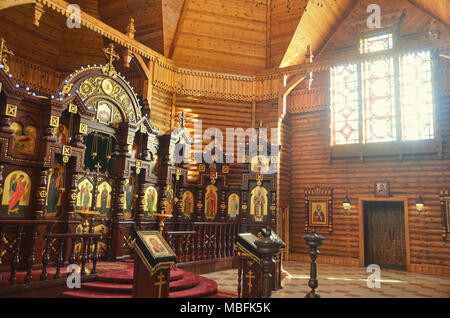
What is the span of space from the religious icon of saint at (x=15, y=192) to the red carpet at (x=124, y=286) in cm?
197

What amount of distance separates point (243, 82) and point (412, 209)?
7.43 m

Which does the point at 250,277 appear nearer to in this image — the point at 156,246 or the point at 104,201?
the point at 156,246

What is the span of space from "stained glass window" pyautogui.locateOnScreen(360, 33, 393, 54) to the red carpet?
430 inches

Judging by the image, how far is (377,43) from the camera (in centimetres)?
1323

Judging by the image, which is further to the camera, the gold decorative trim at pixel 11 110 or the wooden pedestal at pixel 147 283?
the gold decorative trim at pixel 11 110

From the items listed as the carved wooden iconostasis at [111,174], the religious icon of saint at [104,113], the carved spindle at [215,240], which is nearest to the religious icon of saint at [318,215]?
the carved wooden iconostasis at [111,174]

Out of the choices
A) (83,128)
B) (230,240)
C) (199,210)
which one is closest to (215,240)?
(230,240)

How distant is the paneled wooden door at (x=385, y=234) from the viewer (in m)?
11.9

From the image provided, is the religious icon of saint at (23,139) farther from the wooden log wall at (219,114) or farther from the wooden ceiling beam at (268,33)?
the wooden ceiling beam at (268,33)

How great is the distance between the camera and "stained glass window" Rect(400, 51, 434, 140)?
38.9ft

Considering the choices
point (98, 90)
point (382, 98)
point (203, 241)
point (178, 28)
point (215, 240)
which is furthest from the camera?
point (382, 98)

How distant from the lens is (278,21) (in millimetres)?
12805

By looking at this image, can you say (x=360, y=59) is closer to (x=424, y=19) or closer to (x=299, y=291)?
(x=424, y=19)

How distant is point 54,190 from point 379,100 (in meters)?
11.2
